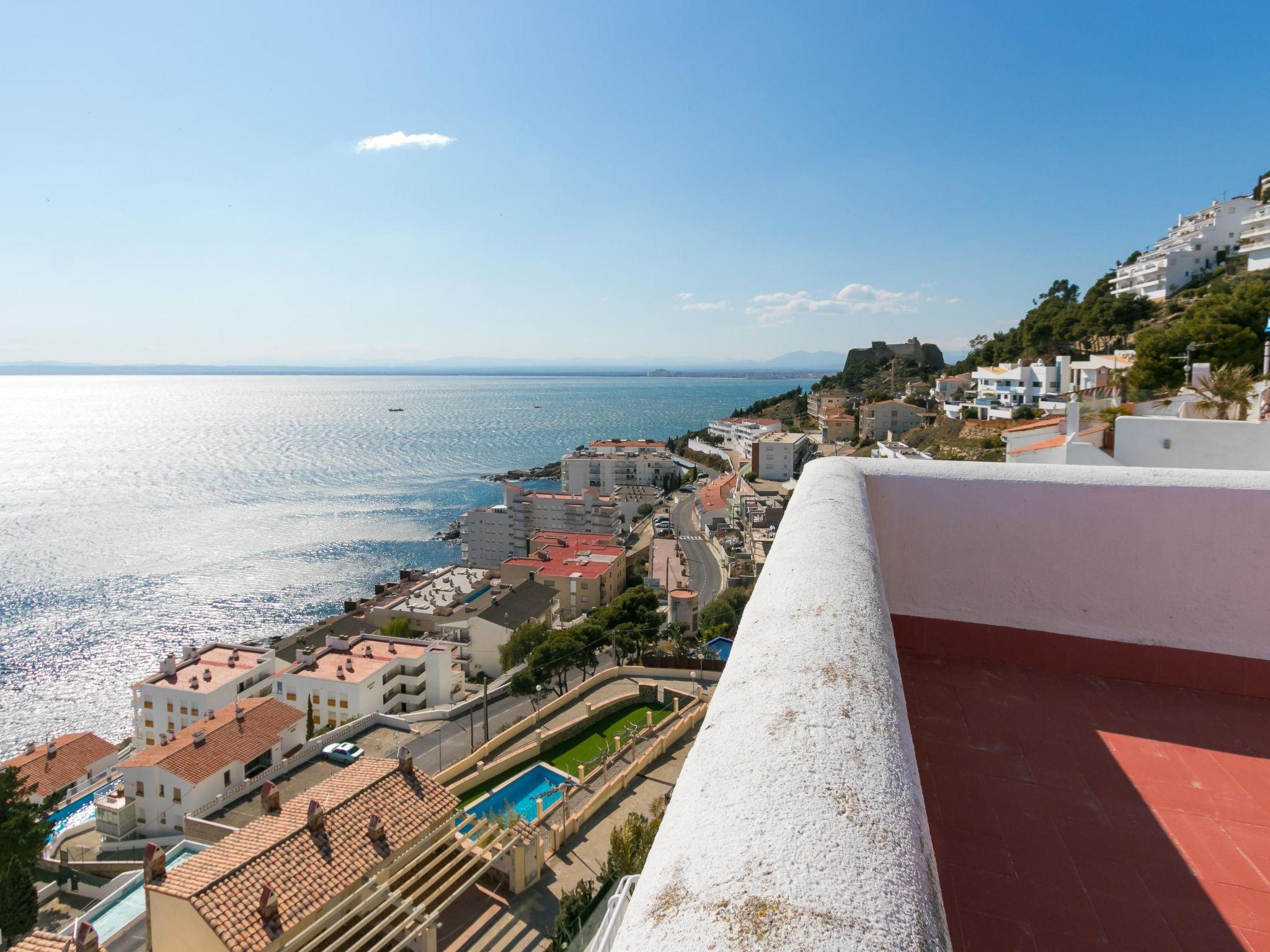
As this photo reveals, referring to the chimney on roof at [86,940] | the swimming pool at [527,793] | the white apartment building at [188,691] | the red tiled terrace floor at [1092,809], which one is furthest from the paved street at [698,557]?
the red tiled terrace floor at [1092,809]

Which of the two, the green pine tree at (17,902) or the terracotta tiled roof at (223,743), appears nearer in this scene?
the green pine tree at (17,902)

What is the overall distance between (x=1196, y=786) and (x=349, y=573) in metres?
40.9

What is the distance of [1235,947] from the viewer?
45.9 inches

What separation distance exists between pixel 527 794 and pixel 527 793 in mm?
16

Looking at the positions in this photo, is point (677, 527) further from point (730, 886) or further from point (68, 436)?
point (68, 436)

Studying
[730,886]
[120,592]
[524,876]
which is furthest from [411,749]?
[120,592]

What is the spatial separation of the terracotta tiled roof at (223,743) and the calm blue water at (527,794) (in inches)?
337

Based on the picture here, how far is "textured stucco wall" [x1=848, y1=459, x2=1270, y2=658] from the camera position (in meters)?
2.03

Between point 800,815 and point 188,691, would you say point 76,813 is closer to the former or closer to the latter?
point 188,691

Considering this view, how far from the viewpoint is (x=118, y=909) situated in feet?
31.2

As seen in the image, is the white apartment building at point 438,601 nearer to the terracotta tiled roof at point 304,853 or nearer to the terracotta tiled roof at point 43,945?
the terracotta tiled roof at point 304,853

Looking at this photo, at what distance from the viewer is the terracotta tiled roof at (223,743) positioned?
15.5 meters

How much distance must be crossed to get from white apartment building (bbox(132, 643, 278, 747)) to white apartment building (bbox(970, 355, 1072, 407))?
30.9 metres

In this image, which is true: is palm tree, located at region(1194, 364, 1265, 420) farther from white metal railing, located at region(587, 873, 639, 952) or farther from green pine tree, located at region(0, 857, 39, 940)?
green pine tree, located at region(0, 857, 39, 940)
